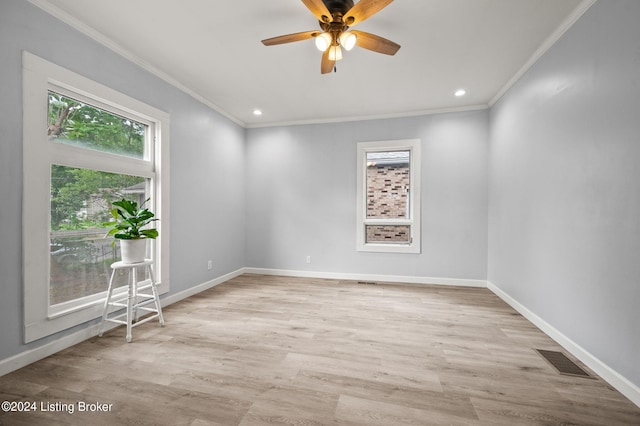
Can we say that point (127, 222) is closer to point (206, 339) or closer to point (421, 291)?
point (206, 339)

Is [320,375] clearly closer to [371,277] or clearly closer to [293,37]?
[293,37]

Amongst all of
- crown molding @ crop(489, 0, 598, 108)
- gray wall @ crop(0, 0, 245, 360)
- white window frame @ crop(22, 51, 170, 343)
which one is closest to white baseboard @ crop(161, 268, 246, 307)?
gray wall @ crop(0, 0, 245, 360)

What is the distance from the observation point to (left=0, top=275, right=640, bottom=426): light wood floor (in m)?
1.50

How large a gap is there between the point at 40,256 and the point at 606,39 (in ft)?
14.3

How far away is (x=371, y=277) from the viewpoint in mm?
4418

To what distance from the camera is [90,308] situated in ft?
7.93

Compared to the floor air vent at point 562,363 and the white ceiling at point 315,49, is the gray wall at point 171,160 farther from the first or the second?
the floor air vent at point 562,363

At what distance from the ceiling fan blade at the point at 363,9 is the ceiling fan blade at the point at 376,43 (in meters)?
0.10

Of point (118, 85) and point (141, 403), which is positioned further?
point (118, 85)

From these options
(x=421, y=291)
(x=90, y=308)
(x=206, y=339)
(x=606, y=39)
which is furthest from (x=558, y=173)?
(x=90, y=308)

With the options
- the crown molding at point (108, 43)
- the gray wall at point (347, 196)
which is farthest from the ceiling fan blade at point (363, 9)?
the gray wall at point (347, 196)

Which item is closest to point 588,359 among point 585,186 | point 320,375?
point 585,186

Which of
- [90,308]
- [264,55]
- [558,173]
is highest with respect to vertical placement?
[264,55]

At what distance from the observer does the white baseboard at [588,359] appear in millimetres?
1626
